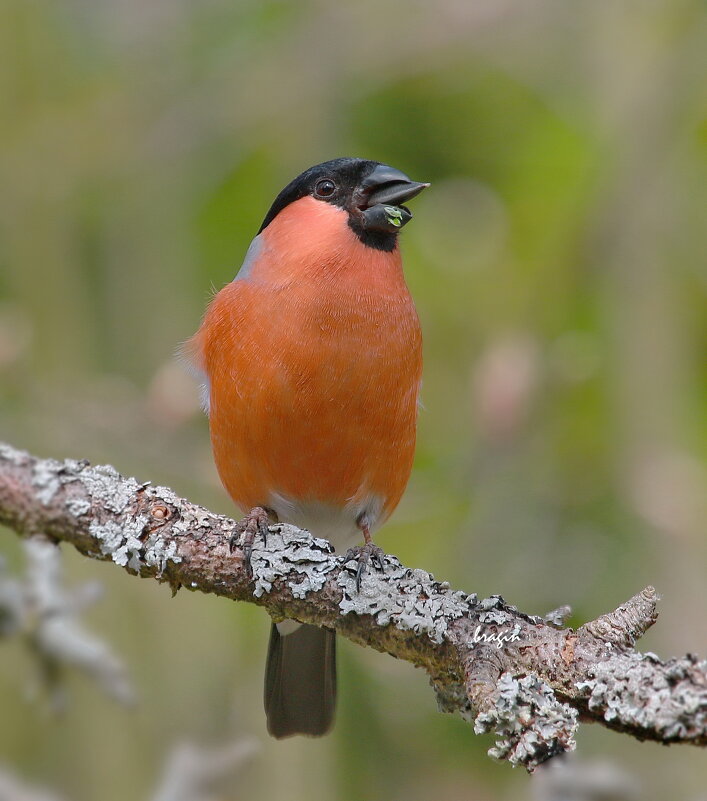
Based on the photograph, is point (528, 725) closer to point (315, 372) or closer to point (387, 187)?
point (315, 372)

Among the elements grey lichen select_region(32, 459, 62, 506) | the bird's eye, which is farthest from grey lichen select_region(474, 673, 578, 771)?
the bird's eye

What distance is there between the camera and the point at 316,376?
3678mm

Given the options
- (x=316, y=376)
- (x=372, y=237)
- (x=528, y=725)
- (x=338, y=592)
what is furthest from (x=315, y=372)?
(x=528, y=725)

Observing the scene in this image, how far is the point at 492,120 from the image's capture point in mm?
5715

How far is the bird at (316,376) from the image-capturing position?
3715mm

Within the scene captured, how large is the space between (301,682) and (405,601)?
142 centimetres

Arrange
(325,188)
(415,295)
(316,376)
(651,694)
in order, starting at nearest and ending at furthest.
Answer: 1. (651,694)
2. (316,376)
3. (325,188)
4. (415,295)

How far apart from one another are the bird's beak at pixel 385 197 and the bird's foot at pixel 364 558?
1.35 meters

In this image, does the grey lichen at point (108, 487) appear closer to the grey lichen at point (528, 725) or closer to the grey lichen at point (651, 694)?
the grey lichen at point (528, 725)

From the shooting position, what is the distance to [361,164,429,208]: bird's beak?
4133mm

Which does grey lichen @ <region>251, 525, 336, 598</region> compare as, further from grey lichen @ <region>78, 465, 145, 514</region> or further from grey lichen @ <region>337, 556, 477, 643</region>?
grey lichen @ <region>78, 465, 145, 514</region>

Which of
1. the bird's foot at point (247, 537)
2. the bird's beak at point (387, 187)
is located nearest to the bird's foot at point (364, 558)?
the bird's foot at point (247, 537)

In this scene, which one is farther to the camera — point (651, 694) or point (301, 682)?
point (301, 682)

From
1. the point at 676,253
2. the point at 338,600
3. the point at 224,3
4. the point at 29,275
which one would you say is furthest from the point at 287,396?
the point at 224,3
